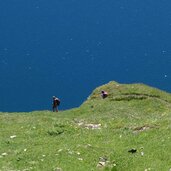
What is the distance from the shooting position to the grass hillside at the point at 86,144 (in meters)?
25.2

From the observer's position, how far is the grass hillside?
25.2m

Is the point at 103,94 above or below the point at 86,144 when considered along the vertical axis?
above

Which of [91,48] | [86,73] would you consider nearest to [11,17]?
[91,48]

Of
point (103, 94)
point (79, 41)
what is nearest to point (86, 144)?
point (103, 94)

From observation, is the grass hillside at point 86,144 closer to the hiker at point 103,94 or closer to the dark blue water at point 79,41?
the hiker at point 103,94

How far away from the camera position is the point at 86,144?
28.9 metres

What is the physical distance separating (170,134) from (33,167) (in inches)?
288

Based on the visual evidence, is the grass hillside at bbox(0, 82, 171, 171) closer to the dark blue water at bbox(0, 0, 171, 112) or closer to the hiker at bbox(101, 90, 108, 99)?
the hiker at bbox(101, 90, 108, 99)

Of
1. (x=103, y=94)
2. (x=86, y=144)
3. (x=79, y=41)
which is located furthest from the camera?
(x=79, y=41)

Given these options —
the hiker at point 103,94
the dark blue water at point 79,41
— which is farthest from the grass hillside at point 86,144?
the dark blue water at point 79,41

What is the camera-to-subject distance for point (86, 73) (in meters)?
145

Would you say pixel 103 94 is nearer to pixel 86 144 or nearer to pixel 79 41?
pixel 86 144

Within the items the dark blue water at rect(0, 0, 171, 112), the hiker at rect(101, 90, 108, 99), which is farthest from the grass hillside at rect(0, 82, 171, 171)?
the dark blue water at rect(0, 0, 171, 112)

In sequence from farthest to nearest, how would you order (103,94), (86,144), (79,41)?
1. (79,41)
2. (103,94)
3. (86,144)
